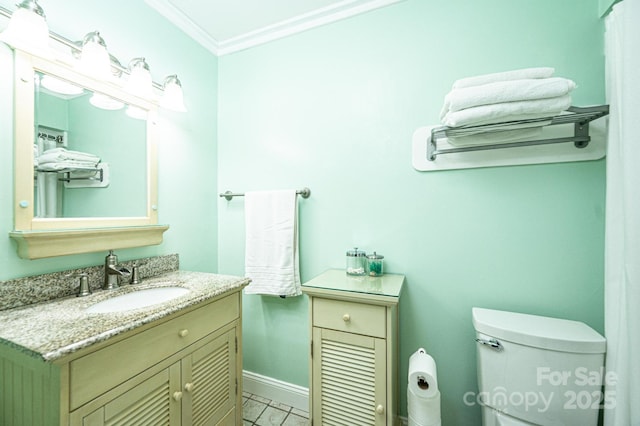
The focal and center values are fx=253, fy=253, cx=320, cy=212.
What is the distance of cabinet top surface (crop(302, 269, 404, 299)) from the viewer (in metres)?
1.09

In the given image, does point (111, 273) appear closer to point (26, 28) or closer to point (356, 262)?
point (26, 28)

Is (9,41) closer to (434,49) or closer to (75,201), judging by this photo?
(75,201)

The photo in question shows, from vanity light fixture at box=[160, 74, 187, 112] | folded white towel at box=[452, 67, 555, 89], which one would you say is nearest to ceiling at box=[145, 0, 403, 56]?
vanity light fixture at box=[160, 74, 187, 112]

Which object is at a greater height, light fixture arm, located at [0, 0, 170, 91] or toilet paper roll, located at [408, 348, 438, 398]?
light fixture arm, located at [0, 0, 170, 91]

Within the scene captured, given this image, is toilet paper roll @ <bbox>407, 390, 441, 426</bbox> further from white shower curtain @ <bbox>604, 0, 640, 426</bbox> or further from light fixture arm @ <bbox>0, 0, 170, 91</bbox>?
light fixture arm @ <bbox>0, 0, 170, 91</bbox>

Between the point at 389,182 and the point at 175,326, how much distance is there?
1.19 meters

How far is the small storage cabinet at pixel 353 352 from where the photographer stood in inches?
42.0

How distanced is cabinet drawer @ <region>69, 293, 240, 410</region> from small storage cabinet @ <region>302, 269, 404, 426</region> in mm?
449

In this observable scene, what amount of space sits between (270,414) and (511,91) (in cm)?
202

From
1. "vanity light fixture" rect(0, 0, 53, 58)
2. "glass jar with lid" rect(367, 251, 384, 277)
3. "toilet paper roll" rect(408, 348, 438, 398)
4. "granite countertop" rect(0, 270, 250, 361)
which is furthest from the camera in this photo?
"glass jar with lid" rect(367, 251, 384, 277)

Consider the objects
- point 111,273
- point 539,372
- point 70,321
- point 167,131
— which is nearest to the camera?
point 70,321

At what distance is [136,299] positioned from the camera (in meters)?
1.17

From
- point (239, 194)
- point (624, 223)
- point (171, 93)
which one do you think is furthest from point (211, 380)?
point (624, 223)

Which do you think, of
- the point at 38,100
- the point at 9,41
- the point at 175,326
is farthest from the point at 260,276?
the point at 9,41
